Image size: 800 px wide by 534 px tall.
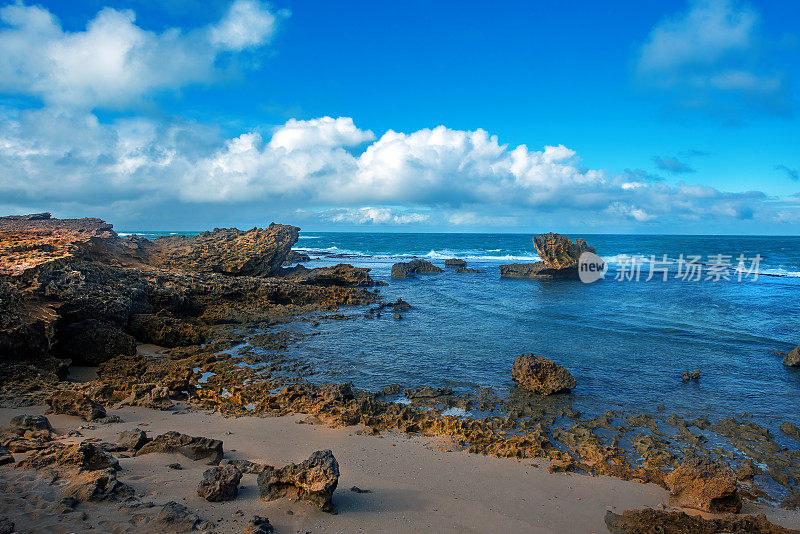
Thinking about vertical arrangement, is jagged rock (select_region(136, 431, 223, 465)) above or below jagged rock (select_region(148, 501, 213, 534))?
below

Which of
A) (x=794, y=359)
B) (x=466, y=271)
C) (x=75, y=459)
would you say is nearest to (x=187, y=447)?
(x=75, y=459)

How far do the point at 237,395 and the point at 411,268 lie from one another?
29.7 m

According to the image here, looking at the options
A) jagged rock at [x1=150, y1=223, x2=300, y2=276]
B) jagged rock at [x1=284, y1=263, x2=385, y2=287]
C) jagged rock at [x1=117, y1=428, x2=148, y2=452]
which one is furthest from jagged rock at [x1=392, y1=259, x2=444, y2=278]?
jagged rock at [x1=117, y1=428, x2=148, y2=452]

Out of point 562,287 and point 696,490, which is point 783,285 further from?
point 696,490

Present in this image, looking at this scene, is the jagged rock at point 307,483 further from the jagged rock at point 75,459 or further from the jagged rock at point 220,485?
the jagged rock at point 75,459

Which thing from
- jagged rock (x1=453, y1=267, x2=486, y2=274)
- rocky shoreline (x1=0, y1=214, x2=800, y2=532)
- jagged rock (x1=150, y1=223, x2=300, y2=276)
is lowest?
rocky shoreline (x1=0, y1=214, x2=800, y2=532)

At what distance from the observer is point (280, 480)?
479cm

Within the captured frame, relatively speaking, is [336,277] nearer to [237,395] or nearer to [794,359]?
[237,395]

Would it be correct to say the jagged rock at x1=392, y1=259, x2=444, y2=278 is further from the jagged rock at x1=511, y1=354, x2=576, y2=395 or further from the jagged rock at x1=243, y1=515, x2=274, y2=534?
the jagged rock at x1=243, y1=515, x2=274, y2=534

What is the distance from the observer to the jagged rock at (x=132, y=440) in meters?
5.87

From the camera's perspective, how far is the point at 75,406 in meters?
7.19

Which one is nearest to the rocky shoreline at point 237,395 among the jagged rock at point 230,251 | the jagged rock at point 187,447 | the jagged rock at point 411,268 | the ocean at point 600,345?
the jagged rock at point 187,447

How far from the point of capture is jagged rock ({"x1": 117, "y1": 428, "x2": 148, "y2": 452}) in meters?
5.87

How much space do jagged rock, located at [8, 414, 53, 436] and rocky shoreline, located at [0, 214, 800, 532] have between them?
0.04 meters
